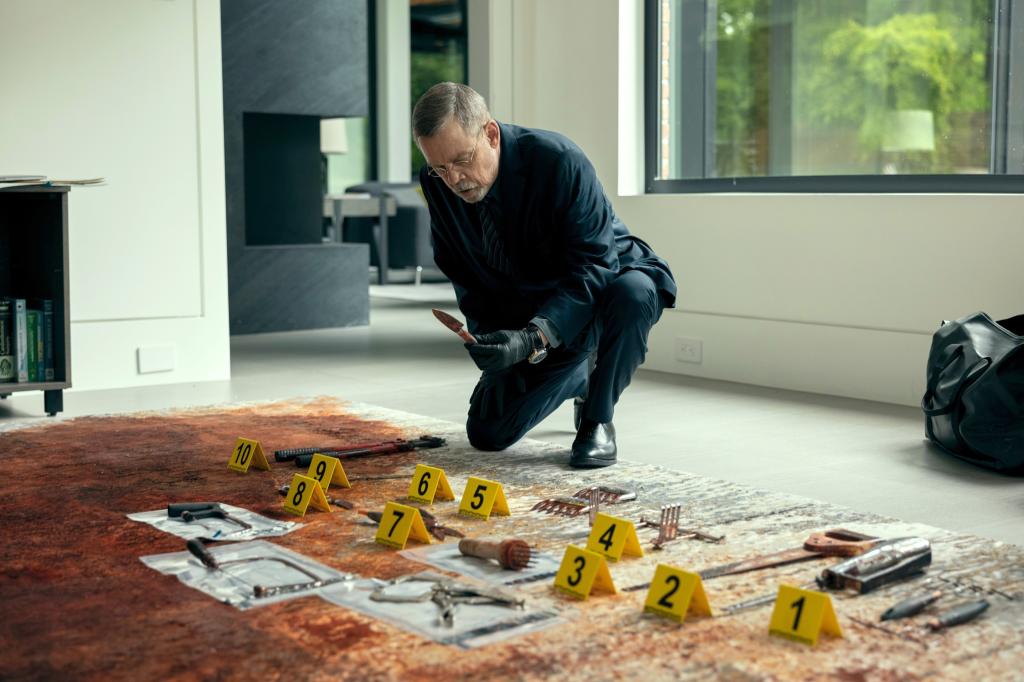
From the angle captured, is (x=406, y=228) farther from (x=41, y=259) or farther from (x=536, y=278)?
(x=536, y=278)

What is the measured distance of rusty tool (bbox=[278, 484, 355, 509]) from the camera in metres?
2.62

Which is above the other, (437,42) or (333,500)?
(437,42)

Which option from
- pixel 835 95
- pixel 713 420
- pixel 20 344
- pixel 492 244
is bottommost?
pixel 713 420

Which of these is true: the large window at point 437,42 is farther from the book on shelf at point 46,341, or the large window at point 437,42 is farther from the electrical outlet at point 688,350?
the book on shelf at point 46,341

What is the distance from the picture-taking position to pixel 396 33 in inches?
500

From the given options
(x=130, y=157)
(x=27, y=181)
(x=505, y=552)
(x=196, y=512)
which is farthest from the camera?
(x=130, y=157)

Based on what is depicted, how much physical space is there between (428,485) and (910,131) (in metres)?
2.72

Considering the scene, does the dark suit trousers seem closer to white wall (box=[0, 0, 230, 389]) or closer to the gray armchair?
white wall (box=[0, 0, 230, 389])

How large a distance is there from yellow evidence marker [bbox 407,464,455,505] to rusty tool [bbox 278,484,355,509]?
145 millimetres

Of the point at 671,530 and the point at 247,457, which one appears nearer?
the point at 671,530

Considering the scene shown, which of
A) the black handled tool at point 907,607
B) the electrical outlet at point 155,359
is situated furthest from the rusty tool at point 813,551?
the electrical outlet at point 155,359

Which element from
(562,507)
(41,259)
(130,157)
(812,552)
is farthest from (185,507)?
(130,157)

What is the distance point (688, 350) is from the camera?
496 cm

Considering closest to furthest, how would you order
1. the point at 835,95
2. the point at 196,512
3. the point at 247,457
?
the point at 196,512 < the point at 247,457 < the point at 835,95
